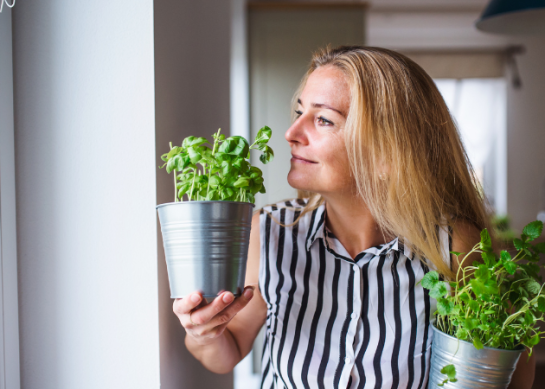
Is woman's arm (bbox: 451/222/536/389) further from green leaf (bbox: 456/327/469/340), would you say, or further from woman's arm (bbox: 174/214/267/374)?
woman's arm (bbox: 174/214/267/374)

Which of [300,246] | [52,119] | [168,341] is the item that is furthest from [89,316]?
[300,246]

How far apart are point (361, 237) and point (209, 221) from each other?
0.57 m

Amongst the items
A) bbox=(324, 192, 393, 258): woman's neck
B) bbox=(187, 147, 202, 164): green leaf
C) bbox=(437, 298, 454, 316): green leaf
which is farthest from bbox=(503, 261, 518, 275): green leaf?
bbox=(187, 147, 202, 164): green leaf

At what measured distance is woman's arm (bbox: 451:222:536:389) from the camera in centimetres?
100

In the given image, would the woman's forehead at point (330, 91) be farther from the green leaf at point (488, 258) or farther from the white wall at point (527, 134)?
the white wall at point (527, 134)

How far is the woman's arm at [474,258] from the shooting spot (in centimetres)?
100

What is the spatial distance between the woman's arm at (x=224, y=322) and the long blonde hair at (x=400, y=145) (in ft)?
1.08

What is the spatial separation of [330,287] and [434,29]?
4.08 meters

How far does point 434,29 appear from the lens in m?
4.35

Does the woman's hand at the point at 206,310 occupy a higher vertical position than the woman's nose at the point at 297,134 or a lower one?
lower

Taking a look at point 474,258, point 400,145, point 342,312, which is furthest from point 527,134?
point 342,312

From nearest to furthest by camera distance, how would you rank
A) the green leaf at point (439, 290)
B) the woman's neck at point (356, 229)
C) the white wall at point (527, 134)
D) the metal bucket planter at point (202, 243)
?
the metal bucket planter at point (202, 243)
the green leaf at point (439, 290)
the woman's neck at point (356, 229)
the white wall at point (527, 134)

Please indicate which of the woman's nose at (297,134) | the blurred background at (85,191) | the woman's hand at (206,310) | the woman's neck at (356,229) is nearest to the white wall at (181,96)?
the blurred background at (85,191)

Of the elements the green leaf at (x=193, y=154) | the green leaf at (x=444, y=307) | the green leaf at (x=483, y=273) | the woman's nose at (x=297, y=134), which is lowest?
the green leaf at (x=444, y=307)
